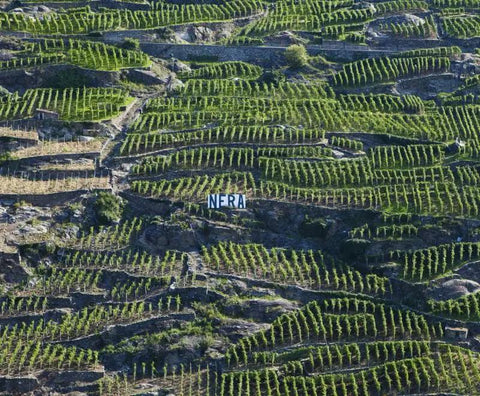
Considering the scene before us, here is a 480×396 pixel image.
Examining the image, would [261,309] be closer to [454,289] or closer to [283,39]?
[454,289]

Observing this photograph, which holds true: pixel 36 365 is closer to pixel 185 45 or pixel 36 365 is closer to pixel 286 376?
pixel 286 376

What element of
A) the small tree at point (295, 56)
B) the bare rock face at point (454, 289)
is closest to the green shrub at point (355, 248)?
the bare rock face at point (454, 289)

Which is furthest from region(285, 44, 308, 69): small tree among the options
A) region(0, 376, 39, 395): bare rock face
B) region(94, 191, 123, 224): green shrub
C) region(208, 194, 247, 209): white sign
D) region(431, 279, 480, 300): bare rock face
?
region(0, 376, 39, 395): bare rock face

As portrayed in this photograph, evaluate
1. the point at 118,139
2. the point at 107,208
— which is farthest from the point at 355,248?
the point at 118,139

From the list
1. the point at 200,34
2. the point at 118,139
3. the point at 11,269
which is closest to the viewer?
the point at 11,269

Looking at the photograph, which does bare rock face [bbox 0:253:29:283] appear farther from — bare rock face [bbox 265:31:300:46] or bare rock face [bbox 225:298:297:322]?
bare rock face [bbox 265:31:300:46]

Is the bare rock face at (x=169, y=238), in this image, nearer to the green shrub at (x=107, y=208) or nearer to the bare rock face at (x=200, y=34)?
the green shrub at (x=107, y=208)
